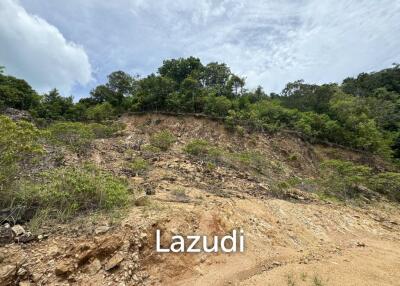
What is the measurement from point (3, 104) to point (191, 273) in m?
23.8

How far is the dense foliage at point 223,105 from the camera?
2384 cm

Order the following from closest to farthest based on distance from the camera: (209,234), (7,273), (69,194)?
(7,273)
(69,194)
(209,234)

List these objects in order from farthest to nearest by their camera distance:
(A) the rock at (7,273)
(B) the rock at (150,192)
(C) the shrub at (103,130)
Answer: (C) the shrub at (103,130)
(B) the rock at (150,192)
(A) the rock at (7,273)

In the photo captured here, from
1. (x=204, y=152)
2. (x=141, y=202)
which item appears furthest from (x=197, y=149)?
(x=141, y=202)

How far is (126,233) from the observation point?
6.30 m

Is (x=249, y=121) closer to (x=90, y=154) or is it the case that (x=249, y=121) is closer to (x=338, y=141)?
(x=338, y=141)

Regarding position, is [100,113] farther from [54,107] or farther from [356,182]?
[356,182]

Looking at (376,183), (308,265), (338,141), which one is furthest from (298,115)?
(308,265)

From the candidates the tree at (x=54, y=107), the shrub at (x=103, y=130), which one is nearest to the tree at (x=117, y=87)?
the tree at (x=54, y=107)

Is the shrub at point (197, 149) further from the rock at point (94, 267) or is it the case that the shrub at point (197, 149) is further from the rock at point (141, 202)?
the rock at point (94, 267)

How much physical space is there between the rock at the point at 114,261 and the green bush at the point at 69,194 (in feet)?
5.19

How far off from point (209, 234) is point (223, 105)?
1736cm

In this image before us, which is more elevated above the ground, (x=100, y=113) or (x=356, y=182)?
(x=100, y=113)

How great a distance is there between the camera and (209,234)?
737cm
